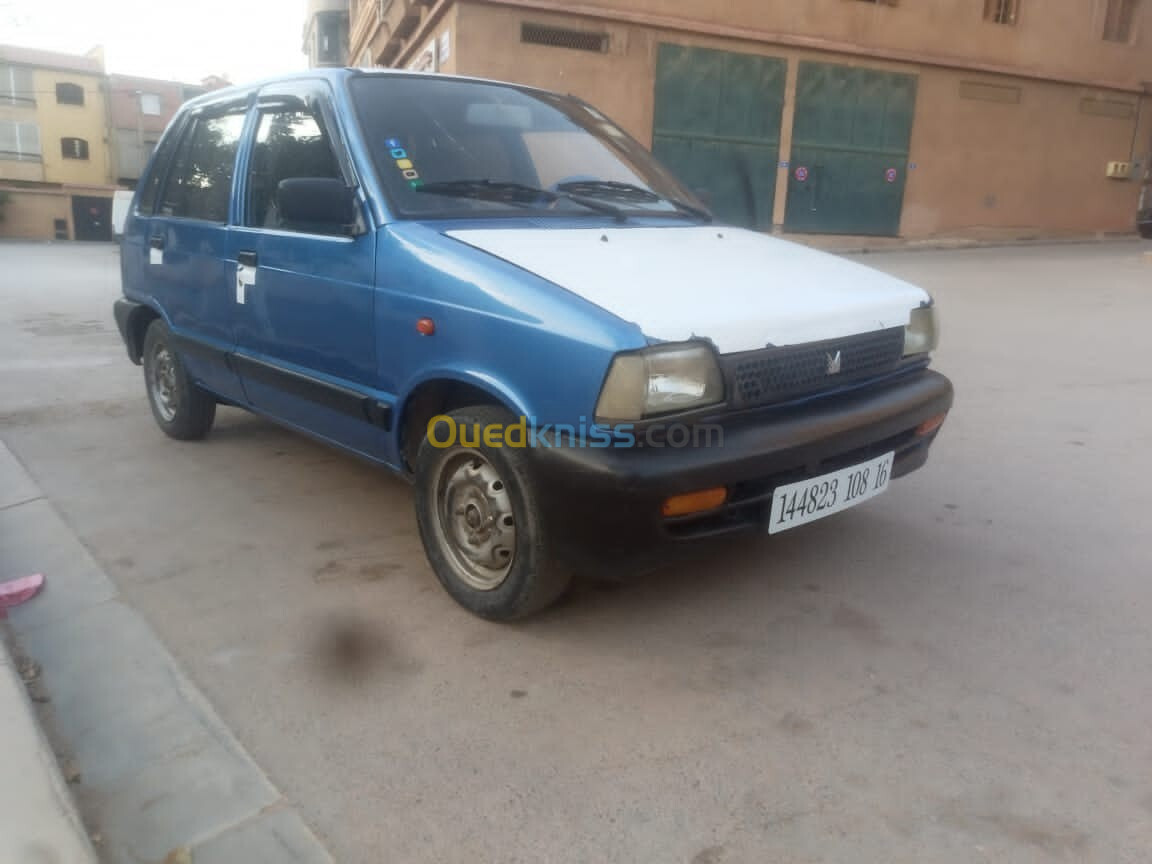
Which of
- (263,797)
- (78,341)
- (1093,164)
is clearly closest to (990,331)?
(263,797)

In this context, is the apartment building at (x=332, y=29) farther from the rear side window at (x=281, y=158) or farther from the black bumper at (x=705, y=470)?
the black bumper at (x=705, y=470)

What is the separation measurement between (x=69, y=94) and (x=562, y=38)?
41.6m

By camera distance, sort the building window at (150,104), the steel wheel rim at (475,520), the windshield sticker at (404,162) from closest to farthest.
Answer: the steel wheel rim at (475,520)
the windshield sticker at (404,162)
the building window at (150,104)

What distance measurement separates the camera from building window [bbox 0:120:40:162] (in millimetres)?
43531

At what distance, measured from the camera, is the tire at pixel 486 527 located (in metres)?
2.53

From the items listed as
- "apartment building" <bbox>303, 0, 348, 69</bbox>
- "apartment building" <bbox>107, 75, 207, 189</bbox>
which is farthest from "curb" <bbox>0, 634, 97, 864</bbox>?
"apartment building" <bbox>107, 75, 207, 189</bbox>

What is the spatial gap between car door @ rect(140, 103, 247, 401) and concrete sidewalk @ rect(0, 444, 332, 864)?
1.35 metres

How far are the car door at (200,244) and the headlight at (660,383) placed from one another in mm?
2122

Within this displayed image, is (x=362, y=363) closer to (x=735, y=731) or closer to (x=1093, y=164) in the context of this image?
(x=735, y=731)

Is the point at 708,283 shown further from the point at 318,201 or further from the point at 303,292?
the point at 303,292

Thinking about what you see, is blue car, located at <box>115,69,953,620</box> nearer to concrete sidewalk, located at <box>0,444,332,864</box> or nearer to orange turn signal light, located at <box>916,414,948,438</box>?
orange turn signal light, located at <box>916,414,948,438</box>

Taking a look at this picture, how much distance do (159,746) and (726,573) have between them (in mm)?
1886

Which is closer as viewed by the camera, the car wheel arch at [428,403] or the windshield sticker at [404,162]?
the car wheel arch at [428,403]

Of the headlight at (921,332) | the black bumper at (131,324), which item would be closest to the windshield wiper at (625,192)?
the headlight at (921,332)
